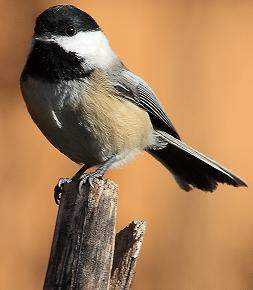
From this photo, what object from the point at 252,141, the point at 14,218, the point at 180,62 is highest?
the point at 180,62

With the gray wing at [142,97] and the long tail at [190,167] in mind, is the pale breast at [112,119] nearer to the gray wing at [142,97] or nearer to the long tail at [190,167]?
the gray wing at [142,97]

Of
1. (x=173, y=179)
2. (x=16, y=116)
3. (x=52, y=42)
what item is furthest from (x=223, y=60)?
(x=52, y=42)

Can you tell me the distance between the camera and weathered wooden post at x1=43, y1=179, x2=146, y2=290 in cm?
246

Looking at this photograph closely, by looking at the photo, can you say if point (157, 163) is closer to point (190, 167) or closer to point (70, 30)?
point (190, 167)

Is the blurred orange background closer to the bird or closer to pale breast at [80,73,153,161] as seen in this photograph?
the bird

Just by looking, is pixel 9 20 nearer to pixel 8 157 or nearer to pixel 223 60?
pixel 8 157

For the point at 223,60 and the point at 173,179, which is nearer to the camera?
the point at 173,179

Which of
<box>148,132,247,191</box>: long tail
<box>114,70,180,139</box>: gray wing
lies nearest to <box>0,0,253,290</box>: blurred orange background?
<box>148,132,247,191</box>: long tail

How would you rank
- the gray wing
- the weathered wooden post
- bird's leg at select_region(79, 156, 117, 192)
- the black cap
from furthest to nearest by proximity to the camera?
the gray wing, the black cap, bird's leg at select_region(79, 156, 117, 192), the weathered wooden post

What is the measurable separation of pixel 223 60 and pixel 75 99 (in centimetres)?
121

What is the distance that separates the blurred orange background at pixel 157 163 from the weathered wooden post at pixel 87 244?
1407 millimetres

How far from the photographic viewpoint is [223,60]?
423 cm

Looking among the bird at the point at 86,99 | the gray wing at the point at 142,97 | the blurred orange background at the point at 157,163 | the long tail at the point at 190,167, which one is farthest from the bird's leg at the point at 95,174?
the blurred orange background at the point at 157,163

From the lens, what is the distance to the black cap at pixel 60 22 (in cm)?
320
